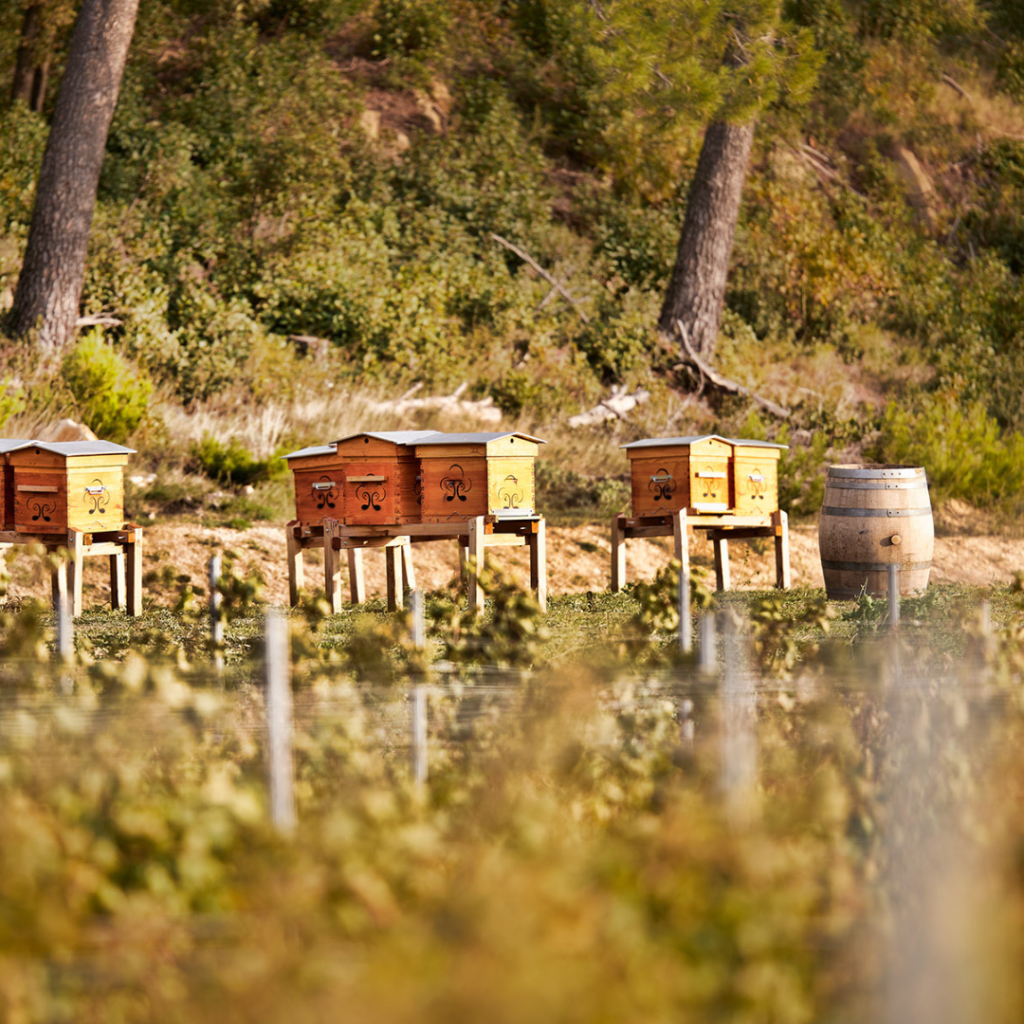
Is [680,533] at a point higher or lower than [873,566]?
higher

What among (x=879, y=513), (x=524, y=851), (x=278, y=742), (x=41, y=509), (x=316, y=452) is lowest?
(x=524, y=851)

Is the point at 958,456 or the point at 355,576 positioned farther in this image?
the point at 958,456

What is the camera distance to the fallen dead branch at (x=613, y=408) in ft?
46.6

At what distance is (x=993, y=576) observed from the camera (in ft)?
34.6

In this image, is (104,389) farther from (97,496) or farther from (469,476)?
(469,476)

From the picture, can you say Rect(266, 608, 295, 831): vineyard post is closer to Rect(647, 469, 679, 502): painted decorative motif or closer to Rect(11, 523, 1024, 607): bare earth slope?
Rect(11, 523, 1024, 607): bare earth slope

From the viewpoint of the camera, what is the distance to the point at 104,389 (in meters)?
11.6

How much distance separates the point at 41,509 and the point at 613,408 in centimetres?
777

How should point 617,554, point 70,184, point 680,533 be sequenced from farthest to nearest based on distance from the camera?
point 70,184 < point 617,554 < point 680,533

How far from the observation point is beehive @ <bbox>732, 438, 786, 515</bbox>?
9047 millimetres

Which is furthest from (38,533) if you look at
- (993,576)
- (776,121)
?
(776,121)

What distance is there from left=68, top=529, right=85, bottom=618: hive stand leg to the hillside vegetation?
279 centimetres

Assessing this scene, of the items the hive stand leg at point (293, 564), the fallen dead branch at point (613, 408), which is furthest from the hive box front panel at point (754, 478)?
the fallen dead branch at point (613, 408)

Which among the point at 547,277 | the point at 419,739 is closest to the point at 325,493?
the point at 419,739
